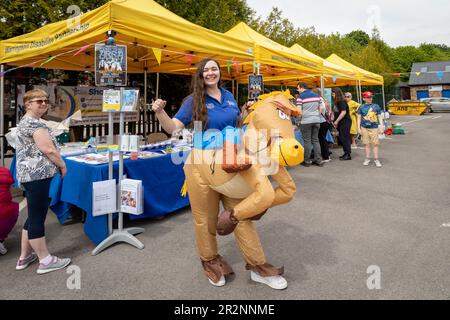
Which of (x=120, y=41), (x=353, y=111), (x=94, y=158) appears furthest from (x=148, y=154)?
(x=353, y=111)

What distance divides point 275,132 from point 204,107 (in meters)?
0.53

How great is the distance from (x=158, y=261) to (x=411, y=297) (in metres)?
1.95

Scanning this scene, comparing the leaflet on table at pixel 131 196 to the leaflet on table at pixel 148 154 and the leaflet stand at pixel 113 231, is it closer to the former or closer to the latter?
the leaflet stand at pixel 113 231

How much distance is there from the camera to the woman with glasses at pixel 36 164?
8.79 ft

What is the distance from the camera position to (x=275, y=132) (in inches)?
84.6

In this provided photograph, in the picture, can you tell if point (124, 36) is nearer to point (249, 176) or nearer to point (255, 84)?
point (255, 84)

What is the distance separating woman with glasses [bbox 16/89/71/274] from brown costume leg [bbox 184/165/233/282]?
120cm

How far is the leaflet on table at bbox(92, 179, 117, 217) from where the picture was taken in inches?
124

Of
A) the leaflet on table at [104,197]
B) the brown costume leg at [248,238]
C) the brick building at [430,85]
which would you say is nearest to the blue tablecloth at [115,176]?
the leaflet on table at [104,197]

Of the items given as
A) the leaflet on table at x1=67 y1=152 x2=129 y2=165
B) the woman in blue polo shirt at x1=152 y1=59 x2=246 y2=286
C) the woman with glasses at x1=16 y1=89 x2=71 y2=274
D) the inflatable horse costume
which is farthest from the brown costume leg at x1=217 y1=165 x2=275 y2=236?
the leaflet on table at x1=67 y1=152 x2=129 y2=165

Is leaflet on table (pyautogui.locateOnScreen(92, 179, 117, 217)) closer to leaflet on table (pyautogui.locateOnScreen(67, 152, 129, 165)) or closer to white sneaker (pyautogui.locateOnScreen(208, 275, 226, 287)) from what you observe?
leaflet on table (pyautogui.locateOnScreen(67, 152, 129, 165))
